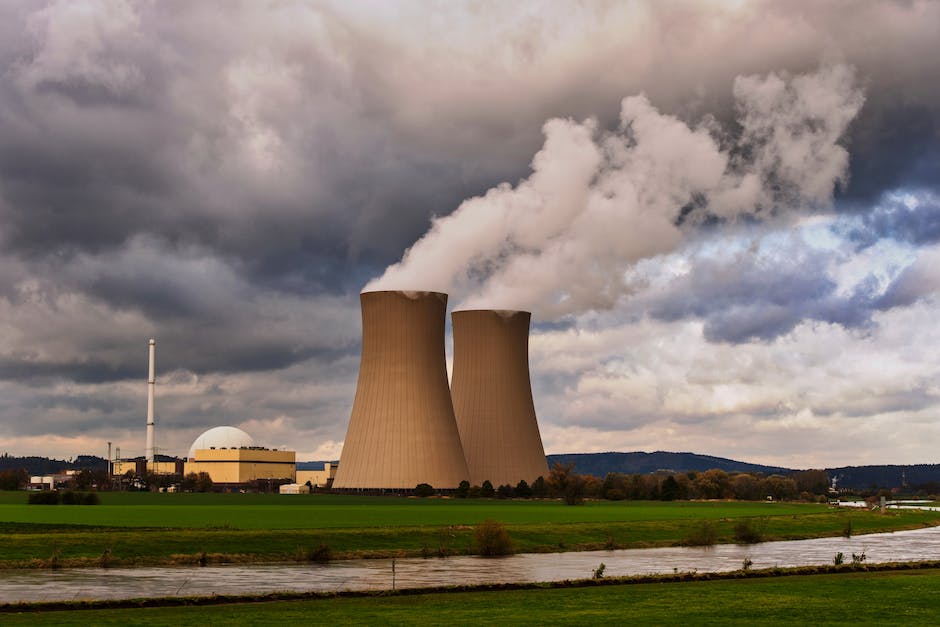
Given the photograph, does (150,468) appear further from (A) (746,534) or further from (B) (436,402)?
(A) (746,534)

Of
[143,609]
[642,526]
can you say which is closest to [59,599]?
[143,609]

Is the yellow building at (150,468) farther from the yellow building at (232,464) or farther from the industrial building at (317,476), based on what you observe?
the industrial building at (317,476)

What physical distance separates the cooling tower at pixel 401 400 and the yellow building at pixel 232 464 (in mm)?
A: 56502

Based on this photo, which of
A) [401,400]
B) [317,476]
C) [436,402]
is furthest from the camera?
Result: [317,476]

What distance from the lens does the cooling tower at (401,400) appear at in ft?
194

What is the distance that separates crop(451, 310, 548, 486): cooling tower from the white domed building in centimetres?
5306

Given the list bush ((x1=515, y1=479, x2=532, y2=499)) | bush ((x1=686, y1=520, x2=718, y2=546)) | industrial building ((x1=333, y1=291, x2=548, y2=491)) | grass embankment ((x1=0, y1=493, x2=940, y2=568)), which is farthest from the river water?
bush ((x1=515, y1=479, x2=532, y2=499))

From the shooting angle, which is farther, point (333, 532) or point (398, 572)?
point (333, 532)

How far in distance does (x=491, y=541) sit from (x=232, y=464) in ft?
292

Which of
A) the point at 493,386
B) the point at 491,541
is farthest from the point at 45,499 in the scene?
the point at 491,541

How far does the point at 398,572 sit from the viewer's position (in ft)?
89.1

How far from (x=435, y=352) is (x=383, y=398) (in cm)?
354

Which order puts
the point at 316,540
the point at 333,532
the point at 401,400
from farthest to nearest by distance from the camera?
the point at 401,400 → the point at 333,532 → the point at 316,540

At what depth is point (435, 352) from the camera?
6031cm
